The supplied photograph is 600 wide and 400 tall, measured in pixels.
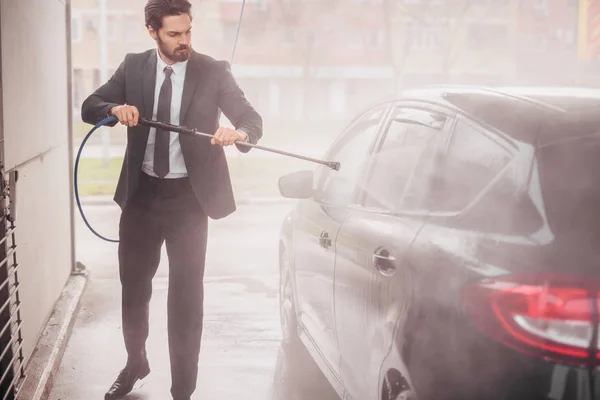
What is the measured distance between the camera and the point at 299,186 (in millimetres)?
4398

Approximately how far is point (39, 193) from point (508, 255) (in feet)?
11.6

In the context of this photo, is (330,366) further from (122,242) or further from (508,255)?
(508,255)

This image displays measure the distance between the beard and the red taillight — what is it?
221cm

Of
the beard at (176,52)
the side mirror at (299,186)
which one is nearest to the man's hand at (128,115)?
the beard at (176,52)

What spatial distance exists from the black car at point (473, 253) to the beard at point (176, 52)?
101cm

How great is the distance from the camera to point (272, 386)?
190 inches

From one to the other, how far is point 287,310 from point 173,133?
158 centimetres

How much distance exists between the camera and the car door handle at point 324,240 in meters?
4.03

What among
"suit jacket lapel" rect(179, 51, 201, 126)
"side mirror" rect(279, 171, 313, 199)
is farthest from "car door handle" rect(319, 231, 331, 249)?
"suit jacket lapel" rect(179, 51, 201, 126)

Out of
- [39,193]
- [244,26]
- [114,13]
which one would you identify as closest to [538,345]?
[39,193]

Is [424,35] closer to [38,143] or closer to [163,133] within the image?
[38,143]

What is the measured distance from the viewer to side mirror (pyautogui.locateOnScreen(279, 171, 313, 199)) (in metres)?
4.39

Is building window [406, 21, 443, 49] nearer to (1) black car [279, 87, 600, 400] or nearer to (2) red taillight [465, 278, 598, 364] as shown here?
(1) black car [279, 87, 600, 400]

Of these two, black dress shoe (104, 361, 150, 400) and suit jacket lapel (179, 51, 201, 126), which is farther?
black dress shoe (104, 361, 150, 400)
